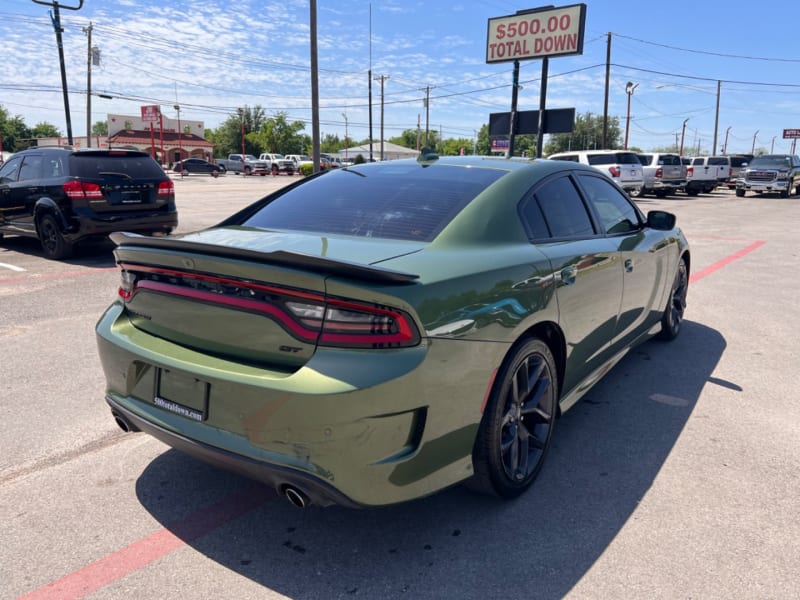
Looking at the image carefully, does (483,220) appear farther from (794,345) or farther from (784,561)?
(794,345)

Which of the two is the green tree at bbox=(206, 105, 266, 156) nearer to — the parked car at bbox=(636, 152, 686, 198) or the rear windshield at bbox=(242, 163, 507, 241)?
the parked car at bbox=(636, 152, 686, 198)

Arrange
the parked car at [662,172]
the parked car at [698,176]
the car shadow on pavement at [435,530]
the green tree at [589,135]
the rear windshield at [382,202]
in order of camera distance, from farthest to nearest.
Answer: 1. the green tree at [589,135]
2. the parked car at [698,176]
3. the parked car at [662,172]
4. the rear windshield at [382,202]
5. the car shadow on pavement at [435,530]

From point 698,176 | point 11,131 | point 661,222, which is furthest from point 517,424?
point 11,131

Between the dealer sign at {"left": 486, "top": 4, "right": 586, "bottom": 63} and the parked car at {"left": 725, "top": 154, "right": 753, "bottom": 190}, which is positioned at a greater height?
the dealer sign at {"left": 486, "top": 4, "right": 586, "bottom": 63}

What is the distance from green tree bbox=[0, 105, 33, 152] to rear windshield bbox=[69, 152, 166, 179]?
9061cm

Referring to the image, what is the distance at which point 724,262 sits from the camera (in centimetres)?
988

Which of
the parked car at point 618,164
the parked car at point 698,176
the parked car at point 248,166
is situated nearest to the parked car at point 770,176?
the parked car at point 698,176

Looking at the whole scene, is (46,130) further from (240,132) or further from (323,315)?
(323,315)

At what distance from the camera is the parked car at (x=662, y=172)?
26.6m

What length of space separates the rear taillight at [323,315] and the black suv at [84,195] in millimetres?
7316

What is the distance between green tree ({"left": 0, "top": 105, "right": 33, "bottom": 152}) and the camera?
287 ft

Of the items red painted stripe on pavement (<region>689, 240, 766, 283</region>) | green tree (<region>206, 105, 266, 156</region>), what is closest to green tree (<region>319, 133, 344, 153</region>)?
green tree (<region>206, 105, 266, 156</region>)

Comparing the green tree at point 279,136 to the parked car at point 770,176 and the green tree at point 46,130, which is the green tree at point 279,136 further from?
the parked car at point 770,176

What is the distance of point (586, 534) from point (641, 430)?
4.07ft
